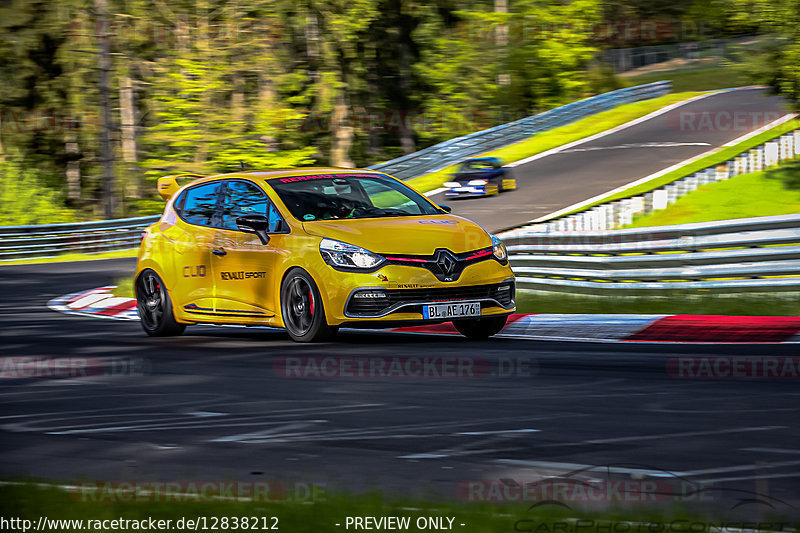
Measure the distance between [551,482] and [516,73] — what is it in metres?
49.1

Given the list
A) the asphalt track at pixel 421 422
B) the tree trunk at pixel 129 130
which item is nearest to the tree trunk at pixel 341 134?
the tree trunk at pixel 129 130

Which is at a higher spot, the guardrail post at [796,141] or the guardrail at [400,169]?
the guardrail post at [796,141]

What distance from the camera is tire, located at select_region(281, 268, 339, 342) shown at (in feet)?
34.4

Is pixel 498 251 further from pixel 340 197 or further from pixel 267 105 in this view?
pixel 267 105

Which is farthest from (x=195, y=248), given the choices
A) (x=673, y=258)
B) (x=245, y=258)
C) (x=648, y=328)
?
(x=673, y=258)

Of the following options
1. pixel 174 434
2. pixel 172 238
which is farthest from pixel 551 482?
pixel 172 238

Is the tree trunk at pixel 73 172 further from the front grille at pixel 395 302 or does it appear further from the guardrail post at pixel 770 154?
the front grille at pixel 395 302

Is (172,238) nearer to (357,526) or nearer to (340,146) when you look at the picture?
(357,526)

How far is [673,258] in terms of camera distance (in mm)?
12828

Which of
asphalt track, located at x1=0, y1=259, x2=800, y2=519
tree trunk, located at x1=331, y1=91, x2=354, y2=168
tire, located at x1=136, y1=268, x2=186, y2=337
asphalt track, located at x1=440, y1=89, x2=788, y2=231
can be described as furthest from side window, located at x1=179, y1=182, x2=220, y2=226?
tree trunk, located at x1=331, y1=91, x2=354, y2=168

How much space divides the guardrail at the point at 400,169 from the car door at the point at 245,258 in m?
19.6

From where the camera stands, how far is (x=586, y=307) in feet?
43.1

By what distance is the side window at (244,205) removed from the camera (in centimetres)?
1126

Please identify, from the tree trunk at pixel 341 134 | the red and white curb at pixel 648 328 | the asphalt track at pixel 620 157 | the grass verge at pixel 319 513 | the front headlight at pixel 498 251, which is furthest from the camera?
the tree trunk at pixel 341 134
